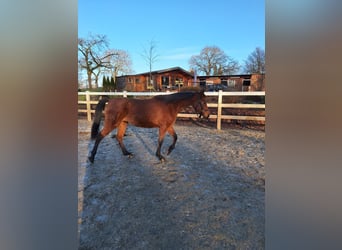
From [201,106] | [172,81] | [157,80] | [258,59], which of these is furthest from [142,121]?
[172,81]

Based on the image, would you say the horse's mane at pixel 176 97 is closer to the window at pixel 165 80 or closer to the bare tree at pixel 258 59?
the bare tree at pixel 258 59

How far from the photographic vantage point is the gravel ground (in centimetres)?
123

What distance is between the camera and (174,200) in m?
1.72

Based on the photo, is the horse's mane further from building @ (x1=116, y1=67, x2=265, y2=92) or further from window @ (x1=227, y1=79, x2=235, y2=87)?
window @ (x1=227, y1=79, x2=235, y2=87)

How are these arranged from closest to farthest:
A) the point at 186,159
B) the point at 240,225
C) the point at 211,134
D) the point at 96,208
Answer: the point at 240,225, the point at 96,208, the point at 186,159, the point at 211,134

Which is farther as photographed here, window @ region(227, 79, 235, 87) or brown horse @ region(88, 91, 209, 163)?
window @ region(227, 79, 235, 87)

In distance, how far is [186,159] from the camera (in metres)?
2.88

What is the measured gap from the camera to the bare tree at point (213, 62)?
842 centimetres

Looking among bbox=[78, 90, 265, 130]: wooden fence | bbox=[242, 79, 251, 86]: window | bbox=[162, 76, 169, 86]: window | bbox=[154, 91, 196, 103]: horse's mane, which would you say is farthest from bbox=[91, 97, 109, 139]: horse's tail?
bbox=[162, 76, 169, 86]: window

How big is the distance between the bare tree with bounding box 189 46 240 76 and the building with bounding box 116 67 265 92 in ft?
1.45
